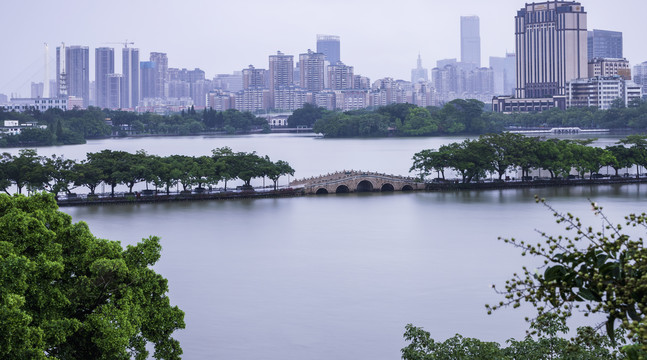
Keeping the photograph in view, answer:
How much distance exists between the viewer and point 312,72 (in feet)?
513

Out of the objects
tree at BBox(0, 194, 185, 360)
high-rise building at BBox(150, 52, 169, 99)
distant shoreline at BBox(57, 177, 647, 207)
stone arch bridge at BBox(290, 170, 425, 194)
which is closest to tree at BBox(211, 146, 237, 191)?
distant shoreline at BBox(57, 177, 647, 207)

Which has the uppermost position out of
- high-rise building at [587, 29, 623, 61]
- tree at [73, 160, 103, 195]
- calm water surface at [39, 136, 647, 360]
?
high-rise building at [587, 29, 623, 61]

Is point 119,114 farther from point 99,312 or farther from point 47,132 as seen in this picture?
point 99,312

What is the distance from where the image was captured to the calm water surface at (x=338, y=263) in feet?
42.8

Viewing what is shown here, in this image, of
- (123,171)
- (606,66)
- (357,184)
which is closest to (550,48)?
(606,66)

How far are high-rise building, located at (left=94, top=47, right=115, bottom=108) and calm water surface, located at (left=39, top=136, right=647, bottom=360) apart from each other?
142665 mm

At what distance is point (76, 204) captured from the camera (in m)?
27.9

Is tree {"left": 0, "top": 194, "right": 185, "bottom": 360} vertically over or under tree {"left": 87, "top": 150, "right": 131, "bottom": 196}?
under

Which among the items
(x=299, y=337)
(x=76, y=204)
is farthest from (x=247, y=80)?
(x=299, y=337)

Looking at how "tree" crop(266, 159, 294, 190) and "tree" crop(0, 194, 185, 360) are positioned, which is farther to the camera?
"tree" crop(266, 159, 294, 190)

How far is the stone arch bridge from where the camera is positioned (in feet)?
104

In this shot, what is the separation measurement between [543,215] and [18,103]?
97458 mm

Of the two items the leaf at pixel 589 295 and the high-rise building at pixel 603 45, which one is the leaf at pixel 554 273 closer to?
the leaf at pixel 589 295

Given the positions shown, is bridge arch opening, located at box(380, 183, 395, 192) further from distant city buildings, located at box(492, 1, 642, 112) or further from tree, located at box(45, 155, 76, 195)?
distant city buildings, located at box(492, 1, 642, 112)
